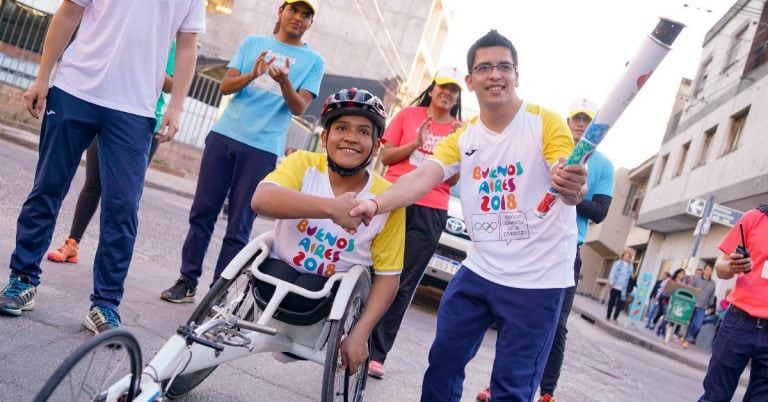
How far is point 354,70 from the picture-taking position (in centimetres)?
3725

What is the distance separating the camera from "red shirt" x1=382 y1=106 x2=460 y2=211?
206 inches

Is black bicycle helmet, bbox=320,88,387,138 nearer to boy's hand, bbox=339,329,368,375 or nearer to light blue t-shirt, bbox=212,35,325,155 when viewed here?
boy's hand, bbox=339,329,368,375

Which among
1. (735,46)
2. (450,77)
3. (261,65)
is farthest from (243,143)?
(735,46)

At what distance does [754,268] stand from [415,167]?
2.17 metres

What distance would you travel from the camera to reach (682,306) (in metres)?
17.7

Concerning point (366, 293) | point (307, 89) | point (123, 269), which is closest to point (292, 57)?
point (307, 89)

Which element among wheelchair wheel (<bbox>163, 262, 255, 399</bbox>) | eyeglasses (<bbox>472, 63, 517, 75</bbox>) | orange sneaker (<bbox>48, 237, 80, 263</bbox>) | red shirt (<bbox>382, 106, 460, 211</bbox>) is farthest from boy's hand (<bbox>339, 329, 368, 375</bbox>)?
orange sneaker (<bbox>48, 237, 80, 263</bbox>)

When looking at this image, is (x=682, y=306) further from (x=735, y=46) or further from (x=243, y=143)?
(x=243, y=143)

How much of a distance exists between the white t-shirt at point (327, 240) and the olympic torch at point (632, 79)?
977mm

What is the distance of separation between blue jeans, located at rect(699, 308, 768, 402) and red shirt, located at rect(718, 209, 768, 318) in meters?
0.07

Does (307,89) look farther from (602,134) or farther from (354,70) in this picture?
(354,70)

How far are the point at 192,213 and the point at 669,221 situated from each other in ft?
82.4

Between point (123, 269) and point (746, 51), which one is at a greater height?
point (746, 51)

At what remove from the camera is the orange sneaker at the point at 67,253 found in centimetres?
568
